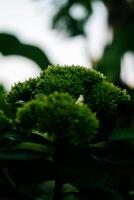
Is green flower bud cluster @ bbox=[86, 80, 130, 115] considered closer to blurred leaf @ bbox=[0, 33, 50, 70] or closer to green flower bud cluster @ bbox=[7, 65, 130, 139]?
green flower bud cluster @ bbox=[7, 65, 130, 139]

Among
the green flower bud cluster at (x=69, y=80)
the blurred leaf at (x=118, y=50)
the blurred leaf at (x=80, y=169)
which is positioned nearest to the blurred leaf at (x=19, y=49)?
the green flower bud cluster at (x=69, y=80)

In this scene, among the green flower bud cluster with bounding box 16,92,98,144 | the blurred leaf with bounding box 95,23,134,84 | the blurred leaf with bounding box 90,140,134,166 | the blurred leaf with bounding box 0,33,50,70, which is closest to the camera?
the green flower bud cluster with bounding box 16,92,98,144

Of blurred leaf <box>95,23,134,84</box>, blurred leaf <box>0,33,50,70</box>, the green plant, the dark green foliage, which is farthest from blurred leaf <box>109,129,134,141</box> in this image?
blurred leaf <box>95,23,134,84</box>

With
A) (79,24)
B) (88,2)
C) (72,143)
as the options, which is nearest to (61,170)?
(72,143)

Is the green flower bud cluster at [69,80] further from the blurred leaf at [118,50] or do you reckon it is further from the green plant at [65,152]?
the blurred leaf at [118,50]

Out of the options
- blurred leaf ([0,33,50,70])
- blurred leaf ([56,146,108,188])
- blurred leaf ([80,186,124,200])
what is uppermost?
blurred leaf ([0,33,50,70])

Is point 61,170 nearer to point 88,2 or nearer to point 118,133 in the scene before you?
point 118,133
